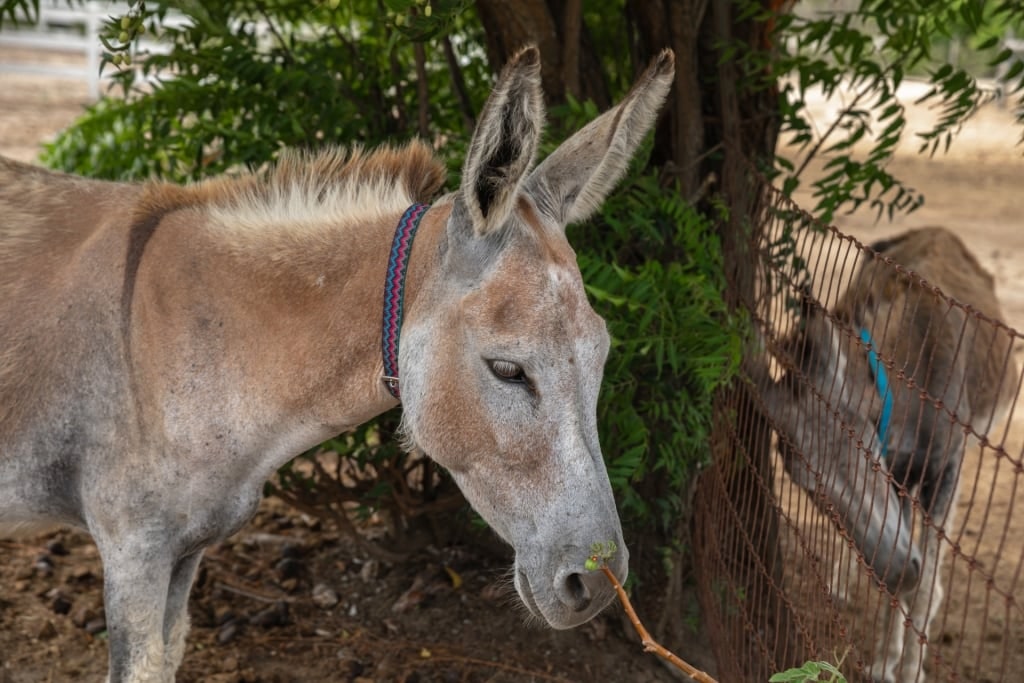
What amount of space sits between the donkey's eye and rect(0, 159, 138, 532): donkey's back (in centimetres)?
92

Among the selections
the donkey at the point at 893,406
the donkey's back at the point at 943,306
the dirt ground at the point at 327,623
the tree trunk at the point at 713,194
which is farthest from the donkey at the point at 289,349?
the donkey's back at the point at 943,306

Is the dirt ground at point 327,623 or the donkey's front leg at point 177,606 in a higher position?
the donkey's front leg at point 177,606

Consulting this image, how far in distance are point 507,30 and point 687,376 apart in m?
1.27

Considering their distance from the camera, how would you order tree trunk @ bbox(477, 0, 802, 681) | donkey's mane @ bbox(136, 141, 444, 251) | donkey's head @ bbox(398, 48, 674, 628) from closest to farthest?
donkey's head @ bbox(398, 48, 674, 628)
donkey's mane @ bbox(136, 141, 444, 251)
tree trunk @ bbox(477, 0, 802, 681)

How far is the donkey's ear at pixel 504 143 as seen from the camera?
2.00m

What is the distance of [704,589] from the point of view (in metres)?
3.62

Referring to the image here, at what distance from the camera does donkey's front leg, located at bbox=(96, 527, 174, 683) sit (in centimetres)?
246

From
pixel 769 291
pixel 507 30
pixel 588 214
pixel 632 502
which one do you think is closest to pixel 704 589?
pixel 632 502

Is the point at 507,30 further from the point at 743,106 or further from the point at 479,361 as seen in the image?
the point at 479,361

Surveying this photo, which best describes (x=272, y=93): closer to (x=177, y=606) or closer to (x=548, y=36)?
(x=548, y=36)

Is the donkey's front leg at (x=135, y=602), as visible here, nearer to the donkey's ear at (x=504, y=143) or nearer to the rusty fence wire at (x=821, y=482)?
the donkey's ear at (x=504, y=143)

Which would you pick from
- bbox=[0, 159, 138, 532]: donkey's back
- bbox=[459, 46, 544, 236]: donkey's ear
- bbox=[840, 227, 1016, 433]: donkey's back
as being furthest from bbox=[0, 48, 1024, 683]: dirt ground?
bbox=[459, 46, 544, 236]: donkey's ear

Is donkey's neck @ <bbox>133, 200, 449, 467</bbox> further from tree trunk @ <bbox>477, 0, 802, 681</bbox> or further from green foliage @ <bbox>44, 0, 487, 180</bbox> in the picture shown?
tree trunk @ <bbox>477, 0, 802, 681</bbox>

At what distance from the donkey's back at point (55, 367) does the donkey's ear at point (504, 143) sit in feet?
3.10
